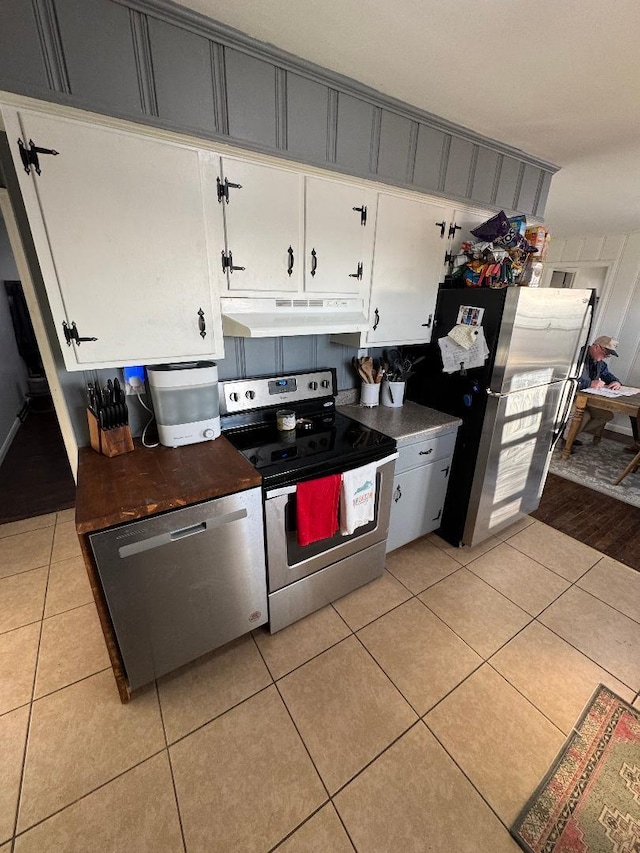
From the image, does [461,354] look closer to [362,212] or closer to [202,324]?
[362,212]

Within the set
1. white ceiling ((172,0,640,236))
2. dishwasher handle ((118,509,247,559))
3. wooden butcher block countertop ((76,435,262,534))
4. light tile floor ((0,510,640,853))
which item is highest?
white ceiling ((172,0,640,236))

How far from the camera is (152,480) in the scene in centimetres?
130

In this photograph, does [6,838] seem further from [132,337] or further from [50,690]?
[132,337]

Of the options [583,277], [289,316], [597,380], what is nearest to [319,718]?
[289,316]

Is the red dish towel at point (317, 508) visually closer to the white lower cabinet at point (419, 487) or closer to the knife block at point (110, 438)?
the white lower cabinet at point (419, 487)

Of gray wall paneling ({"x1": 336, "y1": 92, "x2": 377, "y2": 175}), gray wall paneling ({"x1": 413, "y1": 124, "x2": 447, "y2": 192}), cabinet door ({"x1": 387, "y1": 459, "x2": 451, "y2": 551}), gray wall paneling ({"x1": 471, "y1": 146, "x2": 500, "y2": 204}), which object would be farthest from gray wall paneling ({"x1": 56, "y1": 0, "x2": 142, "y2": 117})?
cabinet door ({"x1": 387, "y1": 459, "x2": 451, "y2": 551})

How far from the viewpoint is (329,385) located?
212cm

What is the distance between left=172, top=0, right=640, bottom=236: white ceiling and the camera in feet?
3.67

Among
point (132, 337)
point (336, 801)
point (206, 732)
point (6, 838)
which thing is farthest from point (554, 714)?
point (132, 337)

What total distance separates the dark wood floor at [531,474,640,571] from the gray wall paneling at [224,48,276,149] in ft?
10.1

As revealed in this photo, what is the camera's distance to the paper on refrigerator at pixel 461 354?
6.21ft

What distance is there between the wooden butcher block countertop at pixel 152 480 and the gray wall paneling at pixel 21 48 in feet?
4.15

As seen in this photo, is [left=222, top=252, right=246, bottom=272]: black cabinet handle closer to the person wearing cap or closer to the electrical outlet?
the electrical outlet

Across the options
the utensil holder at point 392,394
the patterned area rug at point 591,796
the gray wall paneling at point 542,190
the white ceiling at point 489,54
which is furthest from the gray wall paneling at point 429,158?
the patterned area rug at point 591,796
